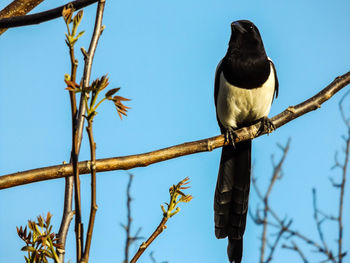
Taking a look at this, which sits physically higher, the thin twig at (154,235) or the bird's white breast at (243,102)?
the bird's white breast at (243,102)

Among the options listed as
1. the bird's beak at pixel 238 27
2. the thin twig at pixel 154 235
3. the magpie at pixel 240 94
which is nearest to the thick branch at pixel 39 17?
the thin twig at pixel 154 235

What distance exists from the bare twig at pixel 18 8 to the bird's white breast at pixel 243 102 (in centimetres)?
227

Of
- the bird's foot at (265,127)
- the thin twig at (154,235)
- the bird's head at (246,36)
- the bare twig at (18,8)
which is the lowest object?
the thin twig at (154,235)

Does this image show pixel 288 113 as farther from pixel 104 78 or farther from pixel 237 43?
pixel 104 78

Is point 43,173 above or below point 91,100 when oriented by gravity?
above

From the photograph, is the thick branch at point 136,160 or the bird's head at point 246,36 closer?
the thick branch at point 136,160

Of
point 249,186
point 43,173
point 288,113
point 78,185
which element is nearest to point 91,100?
point 78,185

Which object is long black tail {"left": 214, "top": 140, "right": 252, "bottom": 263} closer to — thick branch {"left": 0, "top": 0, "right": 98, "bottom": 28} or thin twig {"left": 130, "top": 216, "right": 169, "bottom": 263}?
thin twig {"left": 130, "top": 216, "right": 169, "bottom": 263}

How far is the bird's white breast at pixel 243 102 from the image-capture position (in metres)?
4.27

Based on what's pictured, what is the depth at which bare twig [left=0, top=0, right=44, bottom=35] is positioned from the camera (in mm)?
2259

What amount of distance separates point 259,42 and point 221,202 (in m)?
1.41

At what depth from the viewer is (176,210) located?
5.06 feet

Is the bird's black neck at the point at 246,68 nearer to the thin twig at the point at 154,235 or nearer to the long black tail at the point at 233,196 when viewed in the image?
the long black tail at the point at 233,196

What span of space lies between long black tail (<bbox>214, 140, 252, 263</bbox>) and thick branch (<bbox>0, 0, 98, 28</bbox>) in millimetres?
1970
